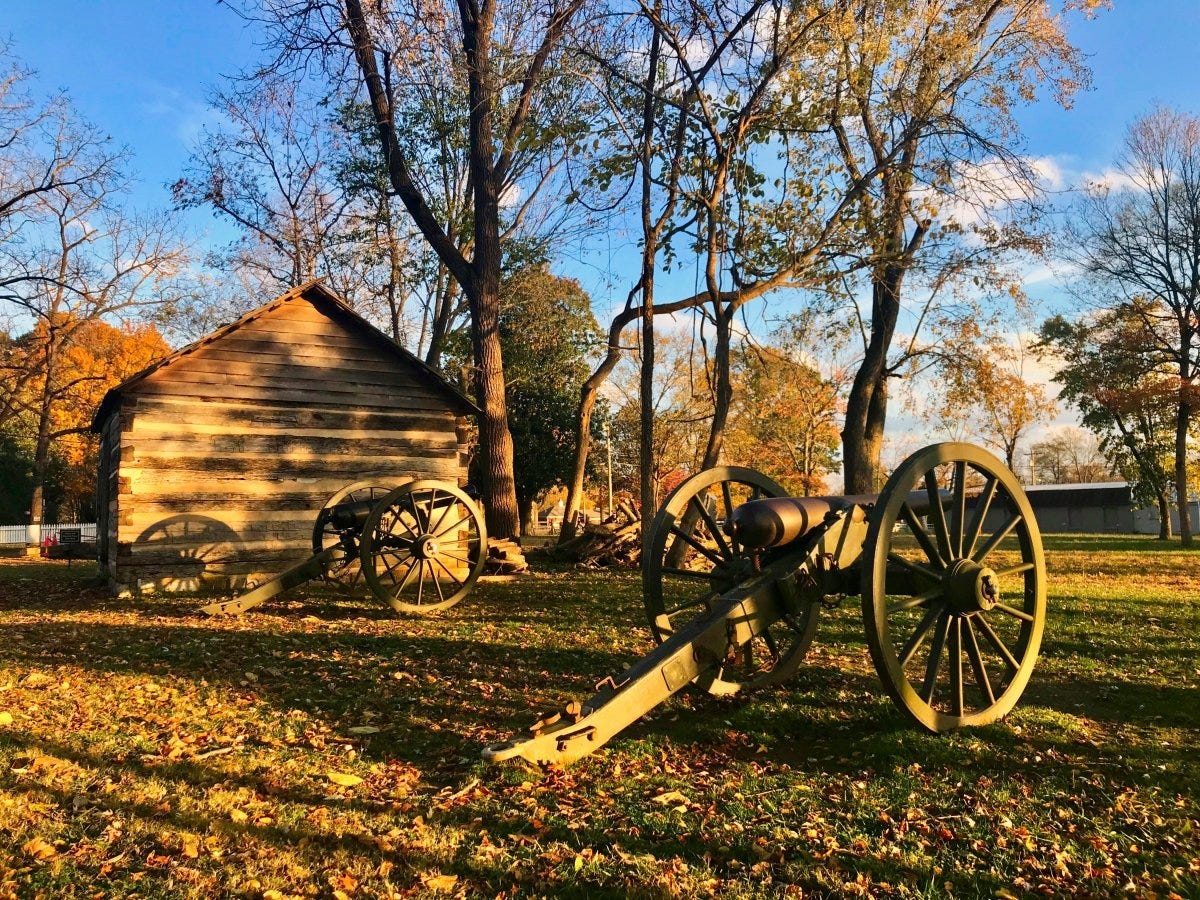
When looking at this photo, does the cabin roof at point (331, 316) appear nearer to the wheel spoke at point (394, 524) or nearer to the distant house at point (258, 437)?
the distant house at point (258, 437)

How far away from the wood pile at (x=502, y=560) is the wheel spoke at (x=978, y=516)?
9670 millimetres

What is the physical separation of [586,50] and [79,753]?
10.7 m

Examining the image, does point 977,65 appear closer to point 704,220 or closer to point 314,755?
point 704,220

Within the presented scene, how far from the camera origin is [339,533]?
1065 centimetres

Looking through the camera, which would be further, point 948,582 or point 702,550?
point 702,550

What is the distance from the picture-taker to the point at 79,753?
448cm

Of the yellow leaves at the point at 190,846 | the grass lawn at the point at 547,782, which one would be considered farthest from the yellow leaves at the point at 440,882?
the yellow leaves at the point at 190,846

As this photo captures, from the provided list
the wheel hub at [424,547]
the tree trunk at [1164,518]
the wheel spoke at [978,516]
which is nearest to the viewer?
the wheel spoke at [978,516]

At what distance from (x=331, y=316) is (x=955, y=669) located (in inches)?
442

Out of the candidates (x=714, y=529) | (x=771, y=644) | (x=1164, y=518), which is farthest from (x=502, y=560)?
(x=1164, y=518)

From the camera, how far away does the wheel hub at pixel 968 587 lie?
15.2ft

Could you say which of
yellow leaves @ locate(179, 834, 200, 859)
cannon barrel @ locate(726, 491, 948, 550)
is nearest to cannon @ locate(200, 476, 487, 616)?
cannon barrel @ locate(726, 491, 948, 550)

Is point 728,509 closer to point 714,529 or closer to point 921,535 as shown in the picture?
point 714,529

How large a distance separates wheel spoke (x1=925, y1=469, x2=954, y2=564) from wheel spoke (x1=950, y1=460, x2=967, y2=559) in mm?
78
